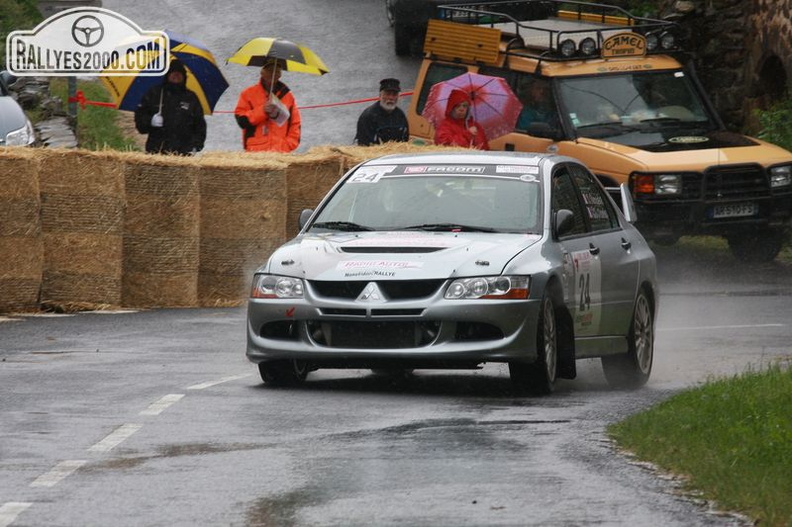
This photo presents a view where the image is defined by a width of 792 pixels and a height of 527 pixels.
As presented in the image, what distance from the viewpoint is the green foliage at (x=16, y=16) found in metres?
33.7

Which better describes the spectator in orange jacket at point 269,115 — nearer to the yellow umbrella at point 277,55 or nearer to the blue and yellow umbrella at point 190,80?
the yellow umbrella at point 277,55

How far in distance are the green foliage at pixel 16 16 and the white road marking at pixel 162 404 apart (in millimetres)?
21442

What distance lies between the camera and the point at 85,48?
23.1 m

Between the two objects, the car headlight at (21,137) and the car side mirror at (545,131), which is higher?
the car side mirror at (545,131)

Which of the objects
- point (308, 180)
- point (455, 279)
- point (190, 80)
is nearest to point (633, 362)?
point (455, 279)

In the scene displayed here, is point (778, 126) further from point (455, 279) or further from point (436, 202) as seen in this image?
point (455, 279)

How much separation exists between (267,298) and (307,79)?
2533 centimetres

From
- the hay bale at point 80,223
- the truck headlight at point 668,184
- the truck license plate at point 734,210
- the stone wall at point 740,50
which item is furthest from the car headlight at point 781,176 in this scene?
the hay bale at point 80,223

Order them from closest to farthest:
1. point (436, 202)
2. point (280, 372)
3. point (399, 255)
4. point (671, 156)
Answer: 1. point (399, 255)
2. point (280, 372)
3. point (436, 202)
4. point (671, 156)

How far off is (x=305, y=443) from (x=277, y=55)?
12792mm

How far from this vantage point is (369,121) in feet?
71.9

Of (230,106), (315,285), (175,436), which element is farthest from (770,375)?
(230,106)

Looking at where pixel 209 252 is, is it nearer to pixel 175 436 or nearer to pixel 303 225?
pixel 303 225

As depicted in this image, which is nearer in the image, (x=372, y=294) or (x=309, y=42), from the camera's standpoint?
→ (x=372, y=294)
